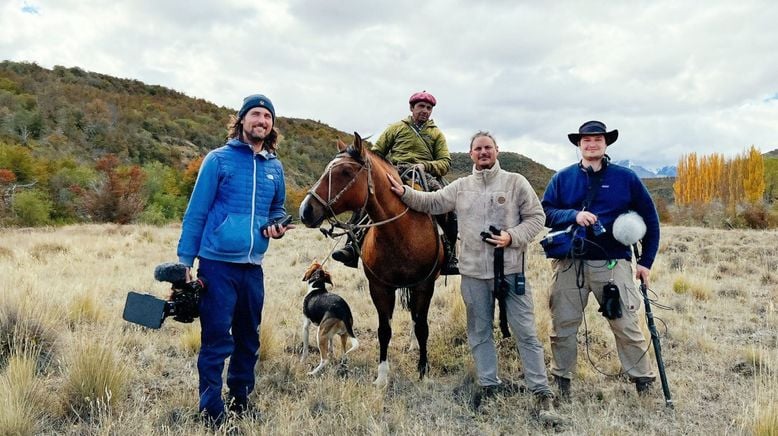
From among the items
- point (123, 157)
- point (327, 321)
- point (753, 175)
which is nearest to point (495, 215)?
point (327, 321)

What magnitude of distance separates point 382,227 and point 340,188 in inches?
27.1

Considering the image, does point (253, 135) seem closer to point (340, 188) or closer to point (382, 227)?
point (340, 188)

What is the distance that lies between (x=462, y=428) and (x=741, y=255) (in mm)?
13829

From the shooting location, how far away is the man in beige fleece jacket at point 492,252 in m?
3.94

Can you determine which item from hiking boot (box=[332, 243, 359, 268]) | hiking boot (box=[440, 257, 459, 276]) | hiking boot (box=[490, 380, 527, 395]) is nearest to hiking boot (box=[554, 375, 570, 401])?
hiking boot (box=[490, 380, 527, 395])

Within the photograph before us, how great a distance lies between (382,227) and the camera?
178 inches

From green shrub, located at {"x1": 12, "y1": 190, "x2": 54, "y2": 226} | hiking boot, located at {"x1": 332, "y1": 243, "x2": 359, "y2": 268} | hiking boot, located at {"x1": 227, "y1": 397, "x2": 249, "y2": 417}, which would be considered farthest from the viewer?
green shrub, located at {"x1": 12, "y1": 190, "x2": 54, "y2": 226}

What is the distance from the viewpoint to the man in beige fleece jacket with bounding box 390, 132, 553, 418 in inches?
155

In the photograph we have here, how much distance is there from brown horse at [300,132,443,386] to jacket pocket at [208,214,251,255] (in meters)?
0.57

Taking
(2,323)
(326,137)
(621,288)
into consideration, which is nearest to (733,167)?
(326,137)

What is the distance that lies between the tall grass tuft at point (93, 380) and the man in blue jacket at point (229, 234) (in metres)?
0.95

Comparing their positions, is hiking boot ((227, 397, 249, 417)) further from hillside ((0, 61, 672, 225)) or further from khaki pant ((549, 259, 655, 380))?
hillside ((0, 61, 672, 225))

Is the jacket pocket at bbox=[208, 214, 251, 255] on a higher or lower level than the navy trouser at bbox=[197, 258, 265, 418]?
higher

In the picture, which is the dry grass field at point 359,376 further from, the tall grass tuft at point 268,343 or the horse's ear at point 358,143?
the horse's ear at point 358,143
